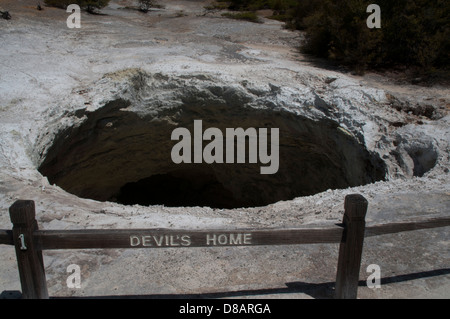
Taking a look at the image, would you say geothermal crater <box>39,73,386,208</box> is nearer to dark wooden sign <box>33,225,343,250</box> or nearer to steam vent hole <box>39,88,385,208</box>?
steam vent hole <box>39,88,385,208</box>

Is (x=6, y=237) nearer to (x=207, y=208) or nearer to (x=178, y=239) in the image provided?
(x=178, y=239)

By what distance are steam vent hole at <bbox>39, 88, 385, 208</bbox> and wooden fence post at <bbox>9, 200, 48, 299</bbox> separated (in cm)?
362

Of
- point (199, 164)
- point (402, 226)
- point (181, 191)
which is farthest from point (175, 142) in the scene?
point (402, 226)

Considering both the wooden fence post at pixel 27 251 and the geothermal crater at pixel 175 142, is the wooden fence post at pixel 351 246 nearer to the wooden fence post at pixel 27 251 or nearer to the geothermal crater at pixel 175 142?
the wooden fence post at pixel 27 251

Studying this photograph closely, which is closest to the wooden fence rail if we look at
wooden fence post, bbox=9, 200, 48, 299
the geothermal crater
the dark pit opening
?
wooden fence post, bbox=9, 200, 48, 299

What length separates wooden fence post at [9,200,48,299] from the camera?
2318 millimetres

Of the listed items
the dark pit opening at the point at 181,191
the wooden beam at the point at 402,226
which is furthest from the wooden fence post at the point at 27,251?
the dark pit opening at the point at 181,191

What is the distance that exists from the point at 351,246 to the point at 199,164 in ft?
25.2

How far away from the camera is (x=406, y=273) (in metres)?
2.98

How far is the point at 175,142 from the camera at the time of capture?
8852 millimetres

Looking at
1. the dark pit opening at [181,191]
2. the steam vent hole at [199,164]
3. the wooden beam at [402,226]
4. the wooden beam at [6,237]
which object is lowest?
the dark pit opening at [181,191]

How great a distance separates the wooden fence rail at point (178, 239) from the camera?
2418mm
